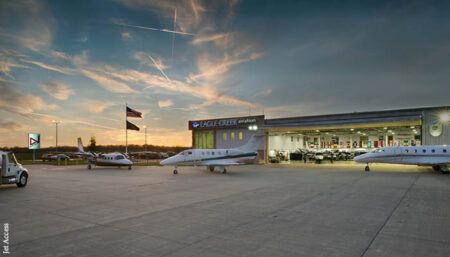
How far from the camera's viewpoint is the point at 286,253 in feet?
19.5

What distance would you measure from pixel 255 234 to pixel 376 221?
3.99 m

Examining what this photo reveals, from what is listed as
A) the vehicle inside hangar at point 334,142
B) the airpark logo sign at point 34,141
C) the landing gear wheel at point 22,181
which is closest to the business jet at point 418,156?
the vehicle inside hangar at point 334,142

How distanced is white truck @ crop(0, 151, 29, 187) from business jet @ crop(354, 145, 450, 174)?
29472 mm

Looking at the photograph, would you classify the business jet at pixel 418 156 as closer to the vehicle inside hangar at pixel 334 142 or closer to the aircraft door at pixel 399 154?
the aircraft door at pixel 399 154

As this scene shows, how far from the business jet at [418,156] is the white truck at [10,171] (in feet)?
96.7

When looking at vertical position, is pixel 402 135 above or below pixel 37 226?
above

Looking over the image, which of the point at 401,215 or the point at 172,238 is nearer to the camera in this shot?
the point at 172,238

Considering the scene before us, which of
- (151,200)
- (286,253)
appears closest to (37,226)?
(151,200)

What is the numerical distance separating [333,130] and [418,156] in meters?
20.8

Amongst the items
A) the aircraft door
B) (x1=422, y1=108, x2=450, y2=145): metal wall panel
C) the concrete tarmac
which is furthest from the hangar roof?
the concrete tarmac

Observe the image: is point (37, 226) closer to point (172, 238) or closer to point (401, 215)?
point (172, 238)

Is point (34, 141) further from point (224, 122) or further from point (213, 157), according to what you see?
point (213, 157)

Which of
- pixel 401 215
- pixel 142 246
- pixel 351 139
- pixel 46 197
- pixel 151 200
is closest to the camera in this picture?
pixel 142 246

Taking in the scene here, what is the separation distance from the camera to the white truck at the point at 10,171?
15.7 metres
